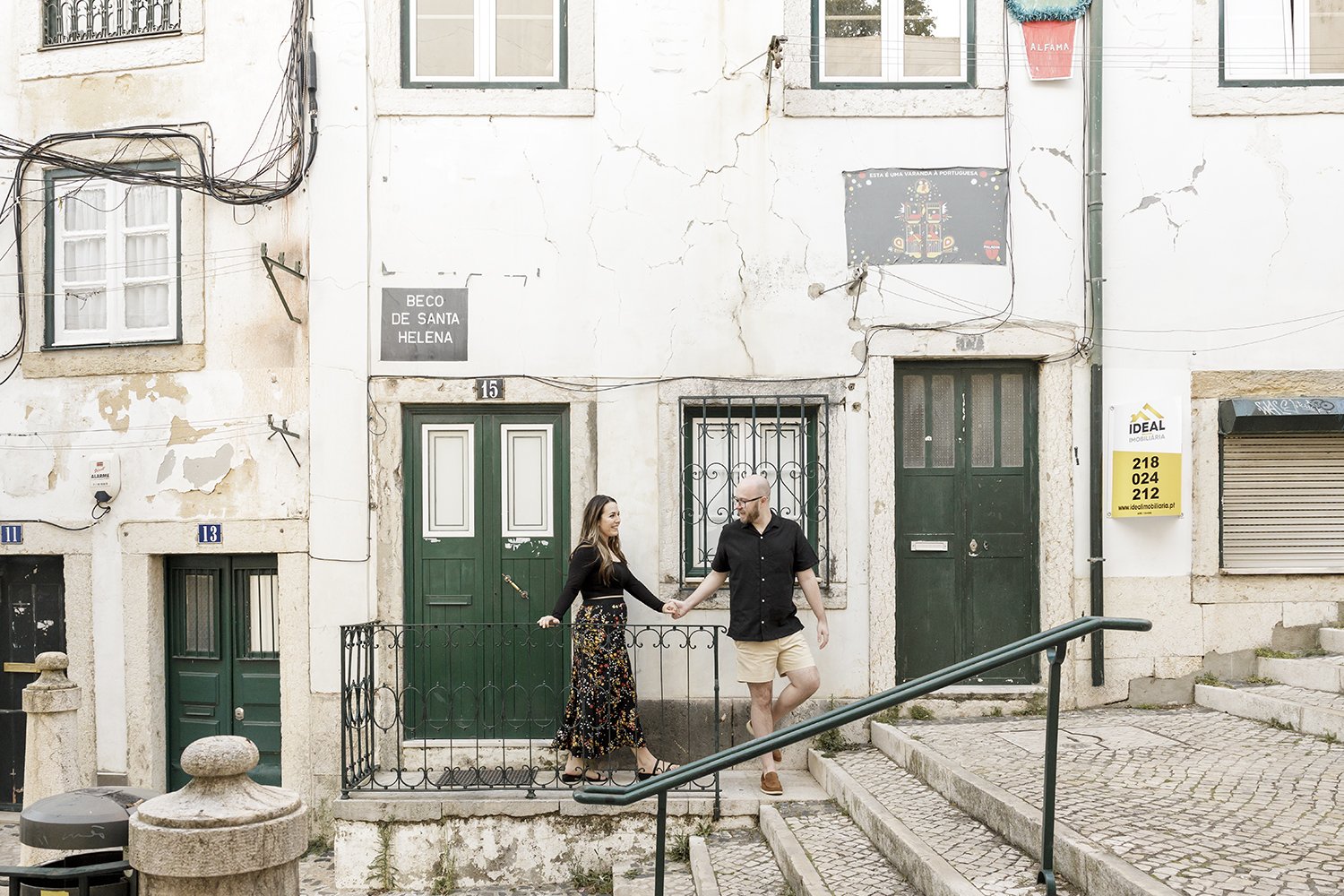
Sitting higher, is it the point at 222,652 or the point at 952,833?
the point at 222,652

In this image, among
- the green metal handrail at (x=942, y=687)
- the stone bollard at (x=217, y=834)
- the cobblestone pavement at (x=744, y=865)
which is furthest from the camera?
the cobblestone pavement at (x=744, y=865)

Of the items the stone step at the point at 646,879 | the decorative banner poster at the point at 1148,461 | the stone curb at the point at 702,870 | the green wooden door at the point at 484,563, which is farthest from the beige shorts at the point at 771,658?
the decorative banner poster at the point at 1148,461

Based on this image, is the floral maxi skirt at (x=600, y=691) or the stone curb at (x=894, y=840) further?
the floral maxi skirt at (x=600, y=691)

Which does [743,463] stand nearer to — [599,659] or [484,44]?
[599,659]

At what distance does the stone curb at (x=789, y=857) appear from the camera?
448cm

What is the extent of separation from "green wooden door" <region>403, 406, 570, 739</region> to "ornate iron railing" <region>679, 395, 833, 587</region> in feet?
2.75

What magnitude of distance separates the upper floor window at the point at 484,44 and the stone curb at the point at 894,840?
4.77 metres

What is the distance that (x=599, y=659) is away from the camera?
6.13 metres

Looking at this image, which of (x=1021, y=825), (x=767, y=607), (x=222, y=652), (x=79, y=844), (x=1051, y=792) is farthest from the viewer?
(x=222, y=652)

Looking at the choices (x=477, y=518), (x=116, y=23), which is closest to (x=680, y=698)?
(x=477, y=518)

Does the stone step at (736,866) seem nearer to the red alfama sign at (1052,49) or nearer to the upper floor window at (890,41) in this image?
the upper floor window at (890,41)

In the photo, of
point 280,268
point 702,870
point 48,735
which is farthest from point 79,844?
point 280,268

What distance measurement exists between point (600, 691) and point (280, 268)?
3.53 metres

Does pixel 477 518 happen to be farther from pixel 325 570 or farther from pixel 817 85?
pixel 817 85
